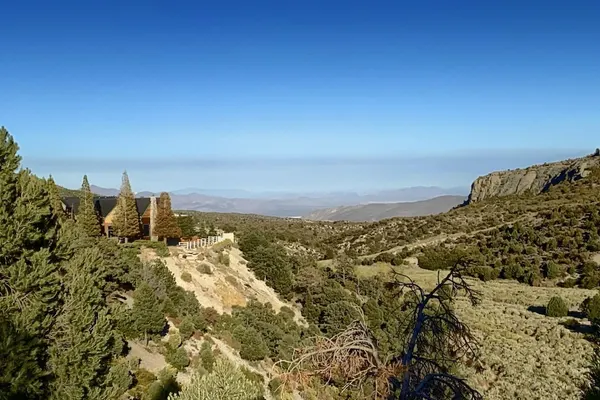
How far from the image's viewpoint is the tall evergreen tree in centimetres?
1151

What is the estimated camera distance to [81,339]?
1288 cm

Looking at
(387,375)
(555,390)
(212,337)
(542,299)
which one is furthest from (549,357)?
(387,375)

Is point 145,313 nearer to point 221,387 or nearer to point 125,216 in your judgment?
point 221,387

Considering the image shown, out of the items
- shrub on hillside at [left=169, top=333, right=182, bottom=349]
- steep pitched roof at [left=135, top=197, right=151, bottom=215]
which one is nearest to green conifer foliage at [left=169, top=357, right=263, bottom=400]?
shrub on hillside at [left=169, top=333, right=182, bottom=349]

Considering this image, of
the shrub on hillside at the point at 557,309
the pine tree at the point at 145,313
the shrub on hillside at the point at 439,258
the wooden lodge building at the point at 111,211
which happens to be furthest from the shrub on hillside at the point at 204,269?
the shrub on hillside at the point at 557,309

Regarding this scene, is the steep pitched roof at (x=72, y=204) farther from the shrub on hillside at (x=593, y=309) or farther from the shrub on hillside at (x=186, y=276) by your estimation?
the shrub on hillside at (x=593, y=309)

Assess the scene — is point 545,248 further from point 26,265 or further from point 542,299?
point 26,265

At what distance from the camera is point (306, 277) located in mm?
40875

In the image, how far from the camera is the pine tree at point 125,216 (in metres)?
38.2

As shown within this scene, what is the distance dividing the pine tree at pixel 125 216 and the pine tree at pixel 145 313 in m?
16.6

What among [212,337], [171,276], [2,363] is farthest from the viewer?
[171,276]

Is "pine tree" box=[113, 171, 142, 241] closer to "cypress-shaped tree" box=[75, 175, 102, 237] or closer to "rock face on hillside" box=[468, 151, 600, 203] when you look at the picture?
"cypress-shaped tree" box=[75, 175, 102, 237]

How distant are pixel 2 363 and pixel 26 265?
2.60 m

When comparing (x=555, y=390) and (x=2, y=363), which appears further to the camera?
(x=555, y=390)
